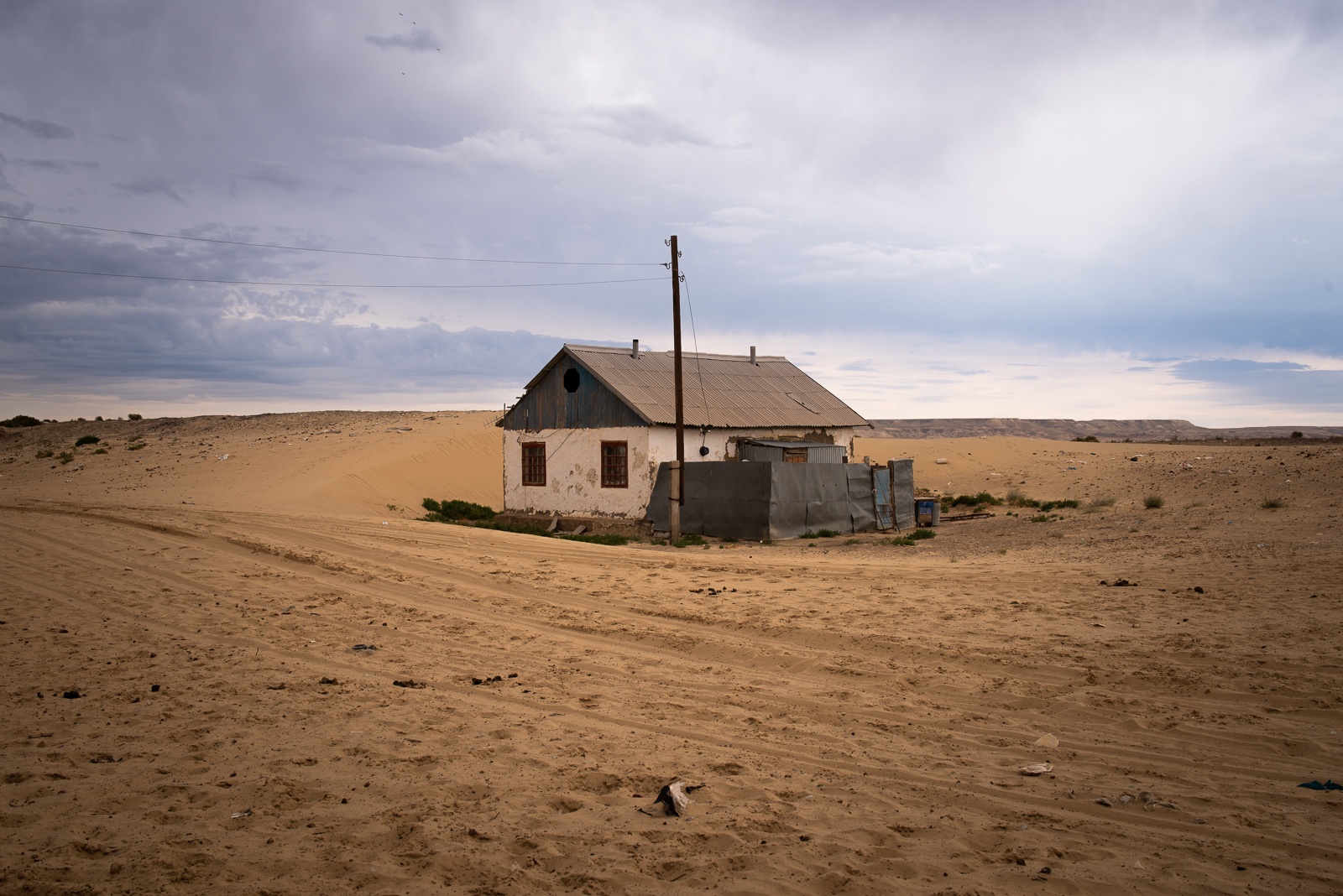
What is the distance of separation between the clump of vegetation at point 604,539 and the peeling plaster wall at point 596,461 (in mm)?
1166

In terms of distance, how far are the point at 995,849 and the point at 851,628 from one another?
485 cm

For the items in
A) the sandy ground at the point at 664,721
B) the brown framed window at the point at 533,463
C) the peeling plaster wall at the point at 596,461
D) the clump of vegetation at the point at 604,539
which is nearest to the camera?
the sandy ground at the point at 664,721

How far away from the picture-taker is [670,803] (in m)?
4.57

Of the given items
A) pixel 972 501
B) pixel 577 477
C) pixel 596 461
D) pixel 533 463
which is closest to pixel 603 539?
pixel 596 461

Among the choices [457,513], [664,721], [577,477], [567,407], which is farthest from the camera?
[457,513]

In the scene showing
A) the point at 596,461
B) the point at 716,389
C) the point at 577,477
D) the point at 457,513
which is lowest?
the point at 457,513

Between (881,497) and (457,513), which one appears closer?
(881,497)

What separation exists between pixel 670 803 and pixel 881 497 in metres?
18.5

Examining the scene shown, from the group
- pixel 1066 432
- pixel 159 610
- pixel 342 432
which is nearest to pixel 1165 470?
pixel 159 610

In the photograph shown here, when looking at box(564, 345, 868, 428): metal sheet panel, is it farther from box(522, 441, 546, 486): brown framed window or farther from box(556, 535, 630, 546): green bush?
box(556, 535, 630, 546): green bush

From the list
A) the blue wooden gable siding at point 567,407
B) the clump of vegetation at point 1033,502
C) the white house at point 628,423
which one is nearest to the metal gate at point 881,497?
the white house at point 628,423

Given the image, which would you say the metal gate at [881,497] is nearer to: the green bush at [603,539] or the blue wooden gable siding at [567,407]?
the blue wooden gable siding at [567,407]

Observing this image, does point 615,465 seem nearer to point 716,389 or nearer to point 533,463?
point 533,463

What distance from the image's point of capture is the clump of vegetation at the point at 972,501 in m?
28.8
